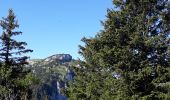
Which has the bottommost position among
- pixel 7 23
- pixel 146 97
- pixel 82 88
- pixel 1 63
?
pixel 146 97

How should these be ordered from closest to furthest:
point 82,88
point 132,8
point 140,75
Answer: point 140,75 < point 132,8 < point 82,88

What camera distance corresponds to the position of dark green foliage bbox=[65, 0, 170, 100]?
30.5m

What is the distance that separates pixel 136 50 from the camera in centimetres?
3139

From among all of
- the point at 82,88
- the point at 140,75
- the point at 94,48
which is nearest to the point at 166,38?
the point at 140,75

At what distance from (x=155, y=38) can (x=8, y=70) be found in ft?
66.7

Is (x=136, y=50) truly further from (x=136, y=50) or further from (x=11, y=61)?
(x=11, y=61)

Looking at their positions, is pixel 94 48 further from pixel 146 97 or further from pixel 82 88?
pixel 82 88

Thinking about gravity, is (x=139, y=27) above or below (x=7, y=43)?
below

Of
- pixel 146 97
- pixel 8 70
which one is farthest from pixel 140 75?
pixel 8 70

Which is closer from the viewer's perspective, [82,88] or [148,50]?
[148,50]

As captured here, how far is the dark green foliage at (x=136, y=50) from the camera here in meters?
30.5

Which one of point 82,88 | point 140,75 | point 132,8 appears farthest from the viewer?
point 82,88

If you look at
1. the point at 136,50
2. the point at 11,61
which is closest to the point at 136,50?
the point at 136,50

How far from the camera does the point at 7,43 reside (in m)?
46.4
